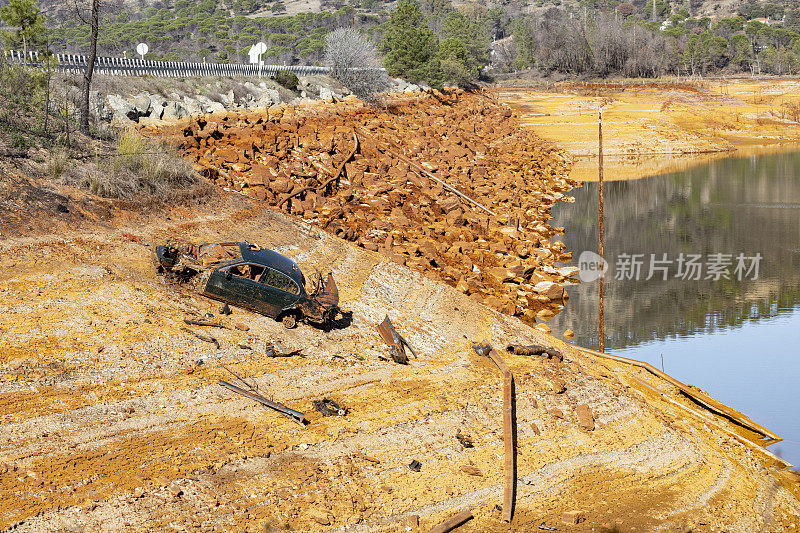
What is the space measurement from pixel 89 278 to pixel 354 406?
271 inches

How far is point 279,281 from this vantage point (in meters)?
16.9

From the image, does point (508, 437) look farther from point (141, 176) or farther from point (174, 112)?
point (174, 112)

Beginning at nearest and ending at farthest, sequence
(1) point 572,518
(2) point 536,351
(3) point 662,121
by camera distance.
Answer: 1. (1) point 572,518
2. (2) point 536,351
3. (3) point 662,121

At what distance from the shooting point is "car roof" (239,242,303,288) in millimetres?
16984

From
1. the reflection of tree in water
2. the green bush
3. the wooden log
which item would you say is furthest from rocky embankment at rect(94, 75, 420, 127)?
the wooden log

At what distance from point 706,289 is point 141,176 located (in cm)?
2007

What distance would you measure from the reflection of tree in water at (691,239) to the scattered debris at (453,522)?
441 inches

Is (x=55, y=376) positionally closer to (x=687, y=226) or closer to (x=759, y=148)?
(x=687, y=226)

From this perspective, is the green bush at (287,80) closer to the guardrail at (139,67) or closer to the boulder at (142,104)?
the guardrail at (139,67)

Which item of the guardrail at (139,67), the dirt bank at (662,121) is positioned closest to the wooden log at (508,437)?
the guardrail at (139,67)

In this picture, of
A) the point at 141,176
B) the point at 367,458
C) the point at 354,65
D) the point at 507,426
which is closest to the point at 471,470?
the point at 507,426

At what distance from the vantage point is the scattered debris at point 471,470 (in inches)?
522

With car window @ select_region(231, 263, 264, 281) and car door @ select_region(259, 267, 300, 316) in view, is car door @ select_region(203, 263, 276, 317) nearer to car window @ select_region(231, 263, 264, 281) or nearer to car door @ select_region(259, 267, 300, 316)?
car window @ select_region(231, 263, 264, 281)

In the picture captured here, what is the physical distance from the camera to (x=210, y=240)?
20.8 metres
